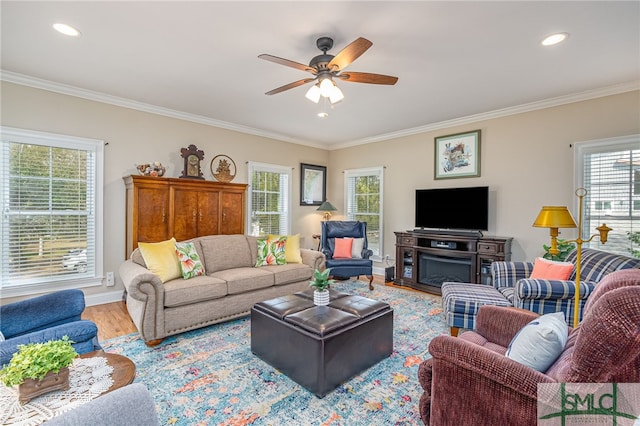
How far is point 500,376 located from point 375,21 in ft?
7.80

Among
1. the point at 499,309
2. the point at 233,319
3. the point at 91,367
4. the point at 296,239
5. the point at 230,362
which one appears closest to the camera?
the point at 91,367

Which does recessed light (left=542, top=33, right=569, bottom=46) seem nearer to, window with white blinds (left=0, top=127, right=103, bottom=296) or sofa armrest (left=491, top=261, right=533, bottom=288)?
sofa armrest (left=491, top=261, right=533, bottom=288)

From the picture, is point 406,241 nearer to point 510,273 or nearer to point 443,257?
point 443,257

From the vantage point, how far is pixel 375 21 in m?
2.26

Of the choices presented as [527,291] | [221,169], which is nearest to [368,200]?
[221,169]

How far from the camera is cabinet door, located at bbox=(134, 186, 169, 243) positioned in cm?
384

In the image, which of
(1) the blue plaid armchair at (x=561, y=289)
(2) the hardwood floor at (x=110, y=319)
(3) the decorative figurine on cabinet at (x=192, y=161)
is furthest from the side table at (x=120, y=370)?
(3) the decorative figurine on cabinet at (x=192, y=161)

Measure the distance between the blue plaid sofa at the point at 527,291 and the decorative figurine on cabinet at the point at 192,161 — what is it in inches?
146

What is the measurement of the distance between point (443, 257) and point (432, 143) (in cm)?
191

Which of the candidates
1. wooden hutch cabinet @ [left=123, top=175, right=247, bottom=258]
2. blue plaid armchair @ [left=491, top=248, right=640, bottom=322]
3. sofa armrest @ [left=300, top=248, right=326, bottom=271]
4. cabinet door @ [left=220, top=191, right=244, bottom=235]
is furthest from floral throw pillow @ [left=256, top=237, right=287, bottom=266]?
blue plaid armchair @ [left=491, top=248, right=640, bottom=322]

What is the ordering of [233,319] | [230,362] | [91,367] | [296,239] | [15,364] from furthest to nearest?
[296,239], [233,319], [230,362], [91,367], [15,364]

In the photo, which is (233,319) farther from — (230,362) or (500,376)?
(500,376)

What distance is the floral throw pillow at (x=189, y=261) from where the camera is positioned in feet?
10.9

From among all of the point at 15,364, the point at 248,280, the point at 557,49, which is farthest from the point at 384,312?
the point at 557,49
